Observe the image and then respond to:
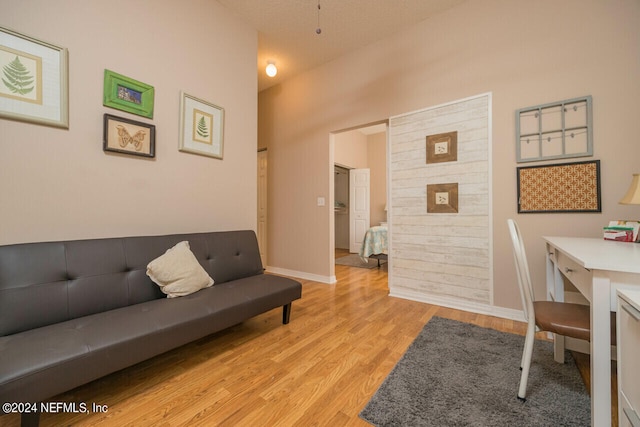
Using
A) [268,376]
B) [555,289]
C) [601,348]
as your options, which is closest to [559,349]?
[555,289]

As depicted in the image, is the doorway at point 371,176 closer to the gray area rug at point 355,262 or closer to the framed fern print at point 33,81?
the gray area rug at point 355,262

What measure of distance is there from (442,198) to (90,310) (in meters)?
3.04

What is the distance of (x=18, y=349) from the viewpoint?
1.11m

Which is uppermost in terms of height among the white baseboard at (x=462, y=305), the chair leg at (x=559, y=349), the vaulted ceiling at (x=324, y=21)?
the vaulted ceiling at (x=324, y=21)

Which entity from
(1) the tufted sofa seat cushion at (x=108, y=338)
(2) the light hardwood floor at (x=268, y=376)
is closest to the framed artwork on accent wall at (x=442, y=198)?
(2) the light hardwood floor at (x=268, y=376)

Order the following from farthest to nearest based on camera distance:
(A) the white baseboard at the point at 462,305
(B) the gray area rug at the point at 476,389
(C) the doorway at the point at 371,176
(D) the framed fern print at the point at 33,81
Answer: (C) the doorway at the point at 371,176, (A) the white baseboard at the point at 462,305, (D) the framed fern print at the point at 33,81, (B) the gray area rug at the point at 476,389

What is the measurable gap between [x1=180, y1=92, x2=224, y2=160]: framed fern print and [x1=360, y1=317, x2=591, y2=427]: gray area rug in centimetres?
243

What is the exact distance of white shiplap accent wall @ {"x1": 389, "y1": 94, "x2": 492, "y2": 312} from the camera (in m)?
2.54

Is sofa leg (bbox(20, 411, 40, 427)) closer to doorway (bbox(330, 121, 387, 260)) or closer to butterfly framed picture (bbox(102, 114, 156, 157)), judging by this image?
butterfly framed picture (bbox(102, 114, 156, 157))

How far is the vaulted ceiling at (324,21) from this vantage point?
8.91 ft

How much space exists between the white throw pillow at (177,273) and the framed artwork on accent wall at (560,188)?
2.83 m

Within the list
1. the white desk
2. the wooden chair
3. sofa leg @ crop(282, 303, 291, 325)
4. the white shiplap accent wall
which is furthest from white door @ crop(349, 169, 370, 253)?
the white desk

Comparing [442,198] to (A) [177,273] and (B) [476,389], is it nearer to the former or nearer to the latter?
(B) [476,389]

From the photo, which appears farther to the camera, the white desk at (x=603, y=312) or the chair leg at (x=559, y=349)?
the chair leg at (x=559, y=349)
